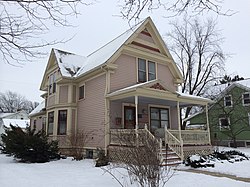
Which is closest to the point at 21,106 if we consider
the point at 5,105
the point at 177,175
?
the point at 5,105

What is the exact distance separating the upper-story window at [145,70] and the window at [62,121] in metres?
5.59

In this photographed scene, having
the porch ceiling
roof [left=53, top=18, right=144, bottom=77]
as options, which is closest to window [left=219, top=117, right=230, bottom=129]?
the porch ceiling

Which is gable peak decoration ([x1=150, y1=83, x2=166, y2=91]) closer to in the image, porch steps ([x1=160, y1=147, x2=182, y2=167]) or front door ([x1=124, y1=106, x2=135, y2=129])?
front door ([x1=124, y1=106, x2=135, y2=129])

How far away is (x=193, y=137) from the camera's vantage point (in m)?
14.0

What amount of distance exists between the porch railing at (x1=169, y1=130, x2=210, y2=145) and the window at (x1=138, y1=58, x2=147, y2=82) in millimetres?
4388

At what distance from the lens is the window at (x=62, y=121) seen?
16.3m

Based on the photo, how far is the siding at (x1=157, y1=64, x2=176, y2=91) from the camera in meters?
17.1

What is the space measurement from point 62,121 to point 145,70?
6.55m

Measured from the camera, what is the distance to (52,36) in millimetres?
5648

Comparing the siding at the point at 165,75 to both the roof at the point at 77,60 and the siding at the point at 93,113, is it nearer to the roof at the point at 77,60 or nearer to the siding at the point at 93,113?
the roof at the point at 77,60

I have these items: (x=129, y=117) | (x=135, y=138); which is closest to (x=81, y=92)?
(x=129, y=117)

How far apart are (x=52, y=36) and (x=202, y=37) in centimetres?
2589

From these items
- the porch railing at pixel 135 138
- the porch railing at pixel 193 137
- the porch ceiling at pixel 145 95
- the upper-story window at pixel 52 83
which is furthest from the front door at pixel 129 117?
the upper-story window at pixel 52 83

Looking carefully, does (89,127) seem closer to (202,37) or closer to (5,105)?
(202,37)
